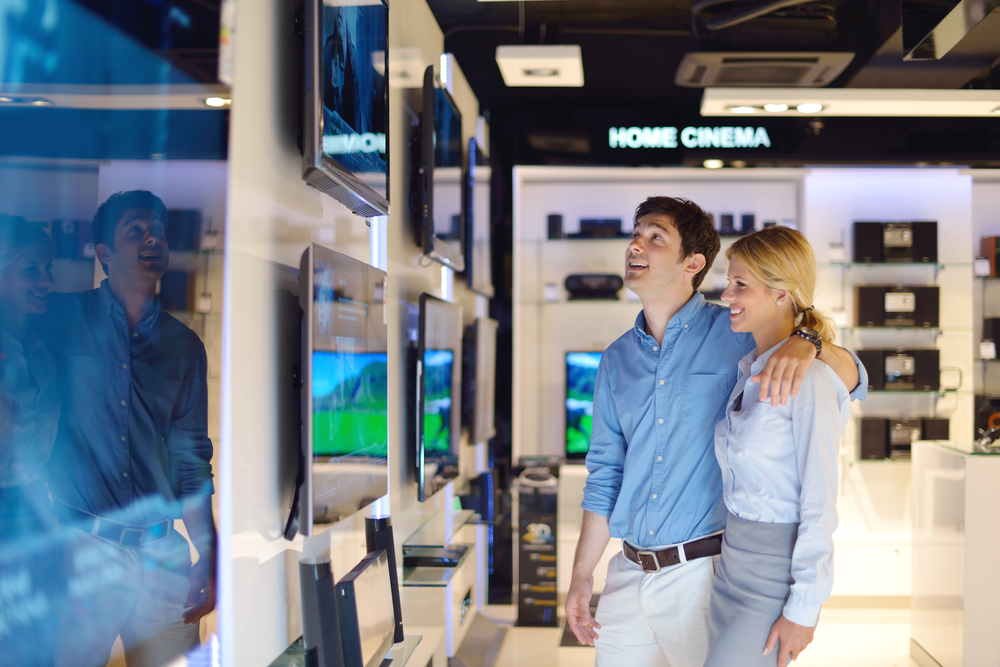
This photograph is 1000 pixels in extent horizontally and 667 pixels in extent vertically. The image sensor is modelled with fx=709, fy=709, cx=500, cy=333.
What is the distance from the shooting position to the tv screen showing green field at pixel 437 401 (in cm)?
295

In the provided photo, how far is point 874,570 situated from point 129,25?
558 cm

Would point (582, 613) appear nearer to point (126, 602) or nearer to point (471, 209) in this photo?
point (126, 602)

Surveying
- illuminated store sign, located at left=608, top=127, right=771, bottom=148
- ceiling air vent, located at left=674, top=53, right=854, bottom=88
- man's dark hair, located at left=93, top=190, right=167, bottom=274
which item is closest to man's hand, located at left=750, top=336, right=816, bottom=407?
man's dark hair, located at left=93, top=190, right=167, bottom=274

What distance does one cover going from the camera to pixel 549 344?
5742mm

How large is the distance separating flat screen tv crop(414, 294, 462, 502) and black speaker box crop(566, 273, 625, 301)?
6.26ft

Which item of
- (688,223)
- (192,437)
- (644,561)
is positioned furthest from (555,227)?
(192,437)

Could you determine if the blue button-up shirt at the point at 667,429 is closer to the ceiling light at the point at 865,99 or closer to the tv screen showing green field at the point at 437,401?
the tv screen showing green field at the point at 437,401

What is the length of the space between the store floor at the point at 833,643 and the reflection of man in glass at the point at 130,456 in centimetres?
325

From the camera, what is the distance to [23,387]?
82 cm

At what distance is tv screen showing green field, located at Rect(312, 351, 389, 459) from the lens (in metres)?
1.68

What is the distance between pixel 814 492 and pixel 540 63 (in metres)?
2.87

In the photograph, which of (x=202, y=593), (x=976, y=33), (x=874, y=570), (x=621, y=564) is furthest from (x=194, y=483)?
(x=874, y=570)

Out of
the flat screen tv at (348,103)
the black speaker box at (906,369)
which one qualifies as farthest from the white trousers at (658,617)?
the black speaker box at (906,369)

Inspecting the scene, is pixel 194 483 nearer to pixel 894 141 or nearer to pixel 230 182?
pixel 230 182
